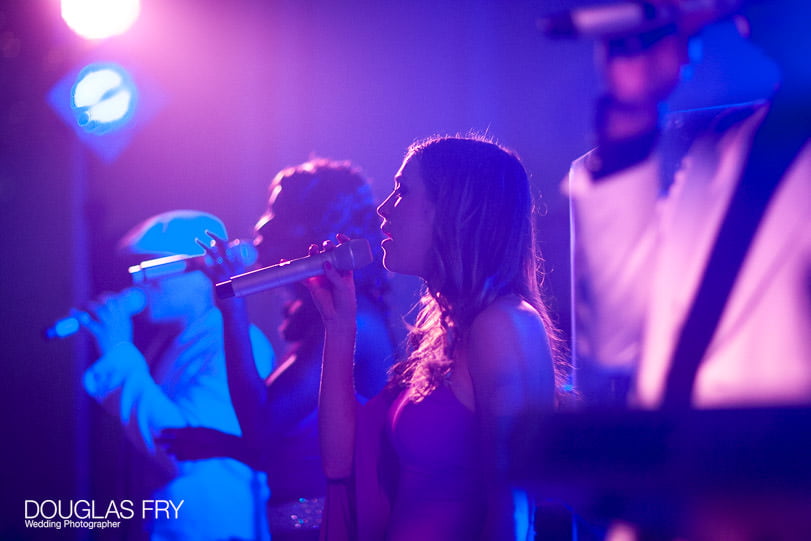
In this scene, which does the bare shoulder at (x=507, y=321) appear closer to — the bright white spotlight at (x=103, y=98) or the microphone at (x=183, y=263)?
the microphone at (x=183, y=263)

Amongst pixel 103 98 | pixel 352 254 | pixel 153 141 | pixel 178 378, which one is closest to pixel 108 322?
pixel 178 378

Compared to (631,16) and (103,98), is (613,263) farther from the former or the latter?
(103,98)

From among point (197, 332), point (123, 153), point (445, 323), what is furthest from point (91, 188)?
point (445, 323)

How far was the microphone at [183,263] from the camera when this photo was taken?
2.07 metres

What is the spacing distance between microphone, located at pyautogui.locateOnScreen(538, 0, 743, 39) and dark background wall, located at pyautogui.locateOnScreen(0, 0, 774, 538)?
60.1 inches

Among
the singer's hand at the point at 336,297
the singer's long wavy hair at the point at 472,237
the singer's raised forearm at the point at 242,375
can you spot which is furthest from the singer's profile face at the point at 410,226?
the singer's raised forearm at the point at 242,375

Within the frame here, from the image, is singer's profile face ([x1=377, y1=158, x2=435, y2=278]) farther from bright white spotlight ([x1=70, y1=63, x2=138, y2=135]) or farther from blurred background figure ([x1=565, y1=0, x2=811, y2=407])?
bright white spotlight ([x1=70, y1=63, x2=138, y2=135])

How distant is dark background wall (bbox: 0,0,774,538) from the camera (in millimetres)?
2342

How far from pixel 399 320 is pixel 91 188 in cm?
129

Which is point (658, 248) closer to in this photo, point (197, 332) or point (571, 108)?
point (571, 108)

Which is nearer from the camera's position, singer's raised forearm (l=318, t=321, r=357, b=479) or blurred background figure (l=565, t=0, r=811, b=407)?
blurred background figure (l=565, t=0, r=811, b=407)

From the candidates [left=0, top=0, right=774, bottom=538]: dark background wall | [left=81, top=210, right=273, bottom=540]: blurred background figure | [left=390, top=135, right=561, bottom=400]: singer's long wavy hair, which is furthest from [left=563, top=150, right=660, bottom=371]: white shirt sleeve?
[left=81, top=210, right=273, bottom=540]: blurred background figure

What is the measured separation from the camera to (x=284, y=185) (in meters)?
2.07

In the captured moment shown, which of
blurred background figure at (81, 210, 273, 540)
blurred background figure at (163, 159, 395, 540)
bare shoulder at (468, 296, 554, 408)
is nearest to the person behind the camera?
bare shoulder at (468, 296, 554, 408)
